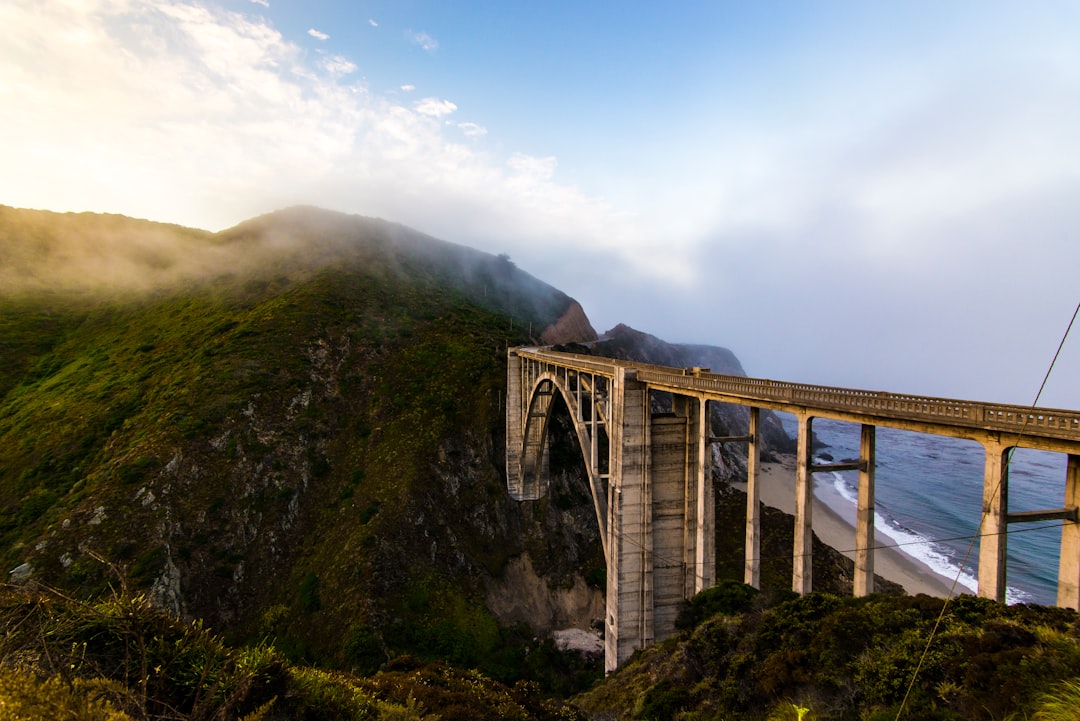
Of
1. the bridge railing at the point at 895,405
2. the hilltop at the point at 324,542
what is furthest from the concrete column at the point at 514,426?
the bridge railing at the point at 895,405

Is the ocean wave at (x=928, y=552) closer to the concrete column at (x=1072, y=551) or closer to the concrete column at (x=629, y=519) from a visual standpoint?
the concrete column at (x=629, y=519)

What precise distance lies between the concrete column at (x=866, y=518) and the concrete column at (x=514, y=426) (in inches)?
1212

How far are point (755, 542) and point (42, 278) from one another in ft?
297

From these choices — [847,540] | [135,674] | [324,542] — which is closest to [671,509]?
[135,674]

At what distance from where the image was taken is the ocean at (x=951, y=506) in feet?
121

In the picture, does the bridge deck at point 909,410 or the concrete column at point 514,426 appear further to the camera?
the concrete column at point 514,426


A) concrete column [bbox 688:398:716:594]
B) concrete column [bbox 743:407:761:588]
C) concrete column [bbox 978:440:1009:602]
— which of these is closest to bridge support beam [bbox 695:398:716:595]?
concrete column [bbox 688:398:716:594]

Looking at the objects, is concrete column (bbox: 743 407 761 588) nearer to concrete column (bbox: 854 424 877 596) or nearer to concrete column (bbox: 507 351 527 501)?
concrete column (bbox: 854 424 877 596)

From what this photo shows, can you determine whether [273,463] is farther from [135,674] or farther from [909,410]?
[909,410]

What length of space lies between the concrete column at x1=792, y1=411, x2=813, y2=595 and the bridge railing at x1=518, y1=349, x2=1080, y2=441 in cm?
89

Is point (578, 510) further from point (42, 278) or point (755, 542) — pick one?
point (42, 278)

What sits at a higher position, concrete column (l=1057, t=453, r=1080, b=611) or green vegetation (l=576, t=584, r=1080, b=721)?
concrete column (l=1057, t=453, r=1080, b=611)

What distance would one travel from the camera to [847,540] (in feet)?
141

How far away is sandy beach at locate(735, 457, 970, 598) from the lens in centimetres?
3500
